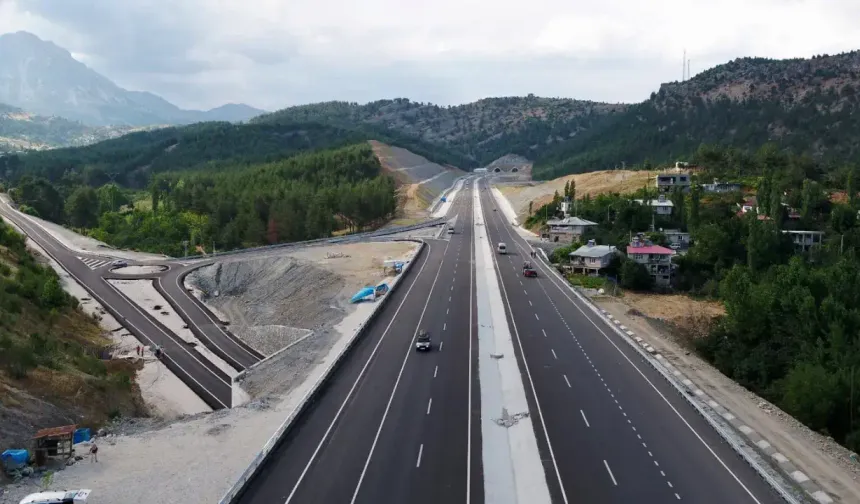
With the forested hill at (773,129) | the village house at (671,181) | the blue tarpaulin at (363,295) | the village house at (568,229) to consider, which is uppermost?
the forested hill at (773,129)

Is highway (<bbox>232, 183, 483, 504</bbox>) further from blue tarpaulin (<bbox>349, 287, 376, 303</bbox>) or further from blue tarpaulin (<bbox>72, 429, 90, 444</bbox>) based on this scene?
blue tarpaulin (<bbox>349, 287, 376, 303</bbox>)

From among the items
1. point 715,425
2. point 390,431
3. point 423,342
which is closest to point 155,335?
point 423,342

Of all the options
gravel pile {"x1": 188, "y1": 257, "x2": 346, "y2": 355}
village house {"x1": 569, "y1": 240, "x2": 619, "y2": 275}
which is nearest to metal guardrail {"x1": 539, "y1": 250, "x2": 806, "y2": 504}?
gravel pile {"x1": 188, "y1": 257, "x2": 346, "y2": 355}

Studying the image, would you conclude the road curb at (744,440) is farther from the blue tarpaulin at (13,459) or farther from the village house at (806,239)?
the village house at (806,239)

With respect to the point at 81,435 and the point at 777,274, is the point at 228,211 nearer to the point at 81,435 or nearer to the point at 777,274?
the point at 777,274

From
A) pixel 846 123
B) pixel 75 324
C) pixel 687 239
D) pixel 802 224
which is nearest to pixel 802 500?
pixel 75 324

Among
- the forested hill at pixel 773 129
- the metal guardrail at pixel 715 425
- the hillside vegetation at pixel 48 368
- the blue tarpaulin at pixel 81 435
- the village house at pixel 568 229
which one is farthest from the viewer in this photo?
the forested hill at pixel 773 129

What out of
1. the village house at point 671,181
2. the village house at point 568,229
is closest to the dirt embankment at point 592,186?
the village house at point 671,181

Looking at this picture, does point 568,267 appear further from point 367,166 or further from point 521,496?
point 367,166
